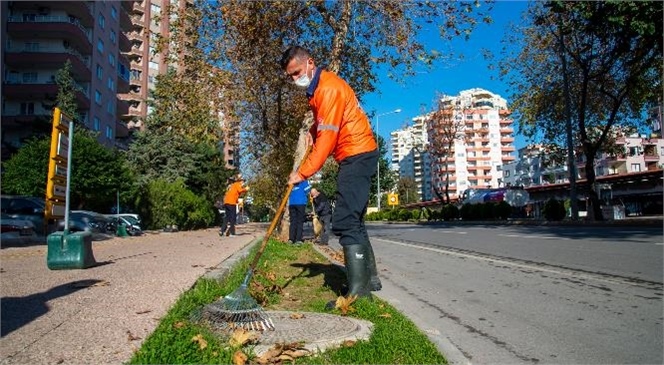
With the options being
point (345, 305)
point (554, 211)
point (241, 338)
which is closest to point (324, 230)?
point (345, 305)

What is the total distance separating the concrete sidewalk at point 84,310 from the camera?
2816 millimetres

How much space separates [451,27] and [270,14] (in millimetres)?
4489

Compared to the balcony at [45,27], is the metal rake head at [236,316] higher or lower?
lower

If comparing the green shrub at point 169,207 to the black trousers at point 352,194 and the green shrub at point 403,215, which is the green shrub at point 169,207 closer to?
the green shrub at point 403,215

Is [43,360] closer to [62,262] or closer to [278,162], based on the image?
[62,262]

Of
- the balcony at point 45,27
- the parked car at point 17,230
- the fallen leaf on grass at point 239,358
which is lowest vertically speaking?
the fallen leaf on grass at point 239,358

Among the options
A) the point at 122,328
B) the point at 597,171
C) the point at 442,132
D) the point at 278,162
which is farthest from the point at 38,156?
the point at 597,171

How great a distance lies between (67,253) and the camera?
671 centimetres

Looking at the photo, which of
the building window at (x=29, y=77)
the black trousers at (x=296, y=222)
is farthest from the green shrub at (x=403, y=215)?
the black trousers at (x=296, y=222)

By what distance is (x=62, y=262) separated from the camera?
6691 millimetres

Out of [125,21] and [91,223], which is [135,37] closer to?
[125,21]

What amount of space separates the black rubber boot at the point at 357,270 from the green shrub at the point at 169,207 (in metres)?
28.8

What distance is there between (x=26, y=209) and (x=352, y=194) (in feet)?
55.4

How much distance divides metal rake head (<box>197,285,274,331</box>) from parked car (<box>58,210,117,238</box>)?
57.6ft
